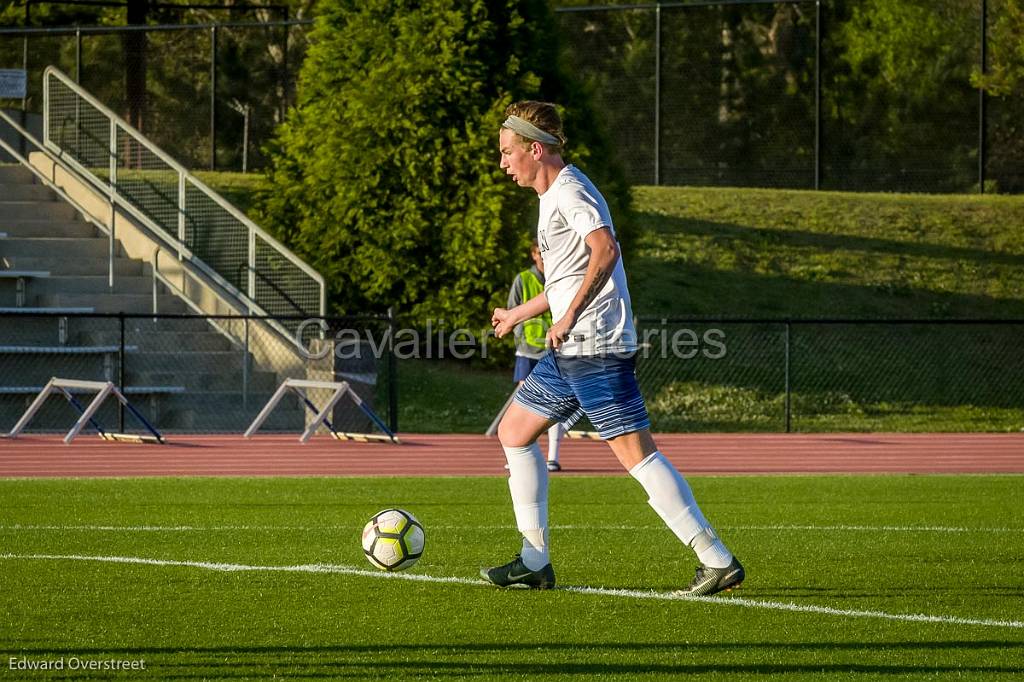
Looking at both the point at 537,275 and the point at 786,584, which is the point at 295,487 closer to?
the point at 537,275

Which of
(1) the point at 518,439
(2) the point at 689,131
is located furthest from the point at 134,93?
(1) the point at 518,439

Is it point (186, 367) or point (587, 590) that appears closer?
point (587, 590)

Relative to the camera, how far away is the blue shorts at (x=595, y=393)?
276 inches

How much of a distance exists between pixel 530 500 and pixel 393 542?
0.86m

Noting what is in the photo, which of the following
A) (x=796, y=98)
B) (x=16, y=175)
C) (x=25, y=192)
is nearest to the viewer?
(x=25, y=192)

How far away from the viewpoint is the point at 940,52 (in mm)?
44688

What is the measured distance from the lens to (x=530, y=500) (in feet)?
24.2

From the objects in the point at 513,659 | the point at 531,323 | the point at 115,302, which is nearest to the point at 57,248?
the point at 115,302

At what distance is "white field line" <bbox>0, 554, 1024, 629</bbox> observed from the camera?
6.68 meters

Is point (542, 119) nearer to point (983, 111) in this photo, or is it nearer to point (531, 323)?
point (531, 323)

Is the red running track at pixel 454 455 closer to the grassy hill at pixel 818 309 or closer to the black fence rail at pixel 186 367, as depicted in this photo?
the black fence rail at pixel 186 367

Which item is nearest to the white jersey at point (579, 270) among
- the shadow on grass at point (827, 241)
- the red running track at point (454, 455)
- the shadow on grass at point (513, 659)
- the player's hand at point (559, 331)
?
the player's hand at point (559, 331)

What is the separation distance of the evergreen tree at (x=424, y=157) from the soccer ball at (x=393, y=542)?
13641 mm

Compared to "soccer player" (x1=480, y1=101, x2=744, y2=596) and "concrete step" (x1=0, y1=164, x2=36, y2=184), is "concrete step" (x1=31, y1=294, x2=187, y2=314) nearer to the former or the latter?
"concrete step" (x1=0, y1=164, x2=36, y2=184)
